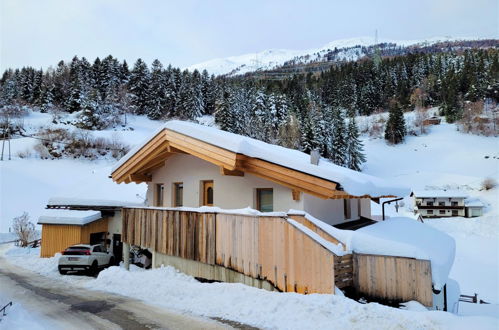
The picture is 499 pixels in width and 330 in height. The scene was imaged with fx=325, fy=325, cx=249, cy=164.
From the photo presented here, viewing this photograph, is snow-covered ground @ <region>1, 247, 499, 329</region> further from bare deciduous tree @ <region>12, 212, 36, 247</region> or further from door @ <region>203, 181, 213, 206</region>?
bare deciduous tree @ <region>12, 212, 36, 247</region>

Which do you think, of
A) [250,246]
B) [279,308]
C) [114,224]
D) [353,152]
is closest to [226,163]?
[250,246]

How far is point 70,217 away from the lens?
2180cm

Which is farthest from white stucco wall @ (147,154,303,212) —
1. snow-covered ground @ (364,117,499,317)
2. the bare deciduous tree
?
the bare deciduous tree

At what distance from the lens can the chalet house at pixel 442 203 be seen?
4997 centimetres

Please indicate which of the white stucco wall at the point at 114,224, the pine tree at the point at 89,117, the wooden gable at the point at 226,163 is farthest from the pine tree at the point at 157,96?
the wooden gable at the point at 226,163

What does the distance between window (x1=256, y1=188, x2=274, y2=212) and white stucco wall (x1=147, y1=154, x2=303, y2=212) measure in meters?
0.21

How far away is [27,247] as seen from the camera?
28266mm

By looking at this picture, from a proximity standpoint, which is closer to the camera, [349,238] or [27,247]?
[349,238]

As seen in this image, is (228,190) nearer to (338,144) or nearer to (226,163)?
(226,163)

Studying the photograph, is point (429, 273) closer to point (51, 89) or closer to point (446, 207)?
point (446, 207)

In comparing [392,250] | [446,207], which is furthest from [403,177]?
[392,250]

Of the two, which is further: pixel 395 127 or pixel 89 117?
Result: pixel 395 127

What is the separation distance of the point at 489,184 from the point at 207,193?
5624 centimetres

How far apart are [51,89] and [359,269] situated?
86919mm
